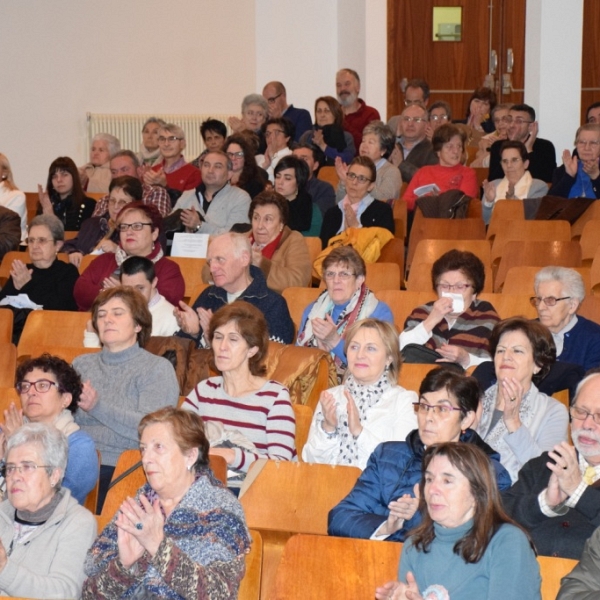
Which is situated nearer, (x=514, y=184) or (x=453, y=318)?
(x=453, y=318)

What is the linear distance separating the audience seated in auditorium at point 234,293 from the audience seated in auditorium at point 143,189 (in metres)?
1.44

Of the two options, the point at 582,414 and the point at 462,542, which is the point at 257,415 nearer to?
the point at 582,414

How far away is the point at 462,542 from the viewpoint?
2.47 m

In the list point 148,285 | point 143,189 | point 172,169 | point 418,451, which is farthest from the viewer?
point 172,169

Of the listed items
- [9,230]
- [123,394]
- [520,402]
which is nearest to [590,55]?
[9,230]

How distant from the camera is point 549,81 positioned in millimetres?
7406

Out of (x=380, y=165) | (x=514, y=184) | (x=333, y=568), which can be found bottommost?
(x=333, y=568)

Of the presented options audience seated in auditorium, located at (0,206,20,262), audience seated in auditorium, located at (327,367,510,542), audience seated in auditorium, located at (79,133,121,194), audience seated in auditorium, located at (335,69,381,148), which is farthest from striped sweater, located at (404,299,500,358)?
audience seated in auditorium, located at (335,69,381,148)

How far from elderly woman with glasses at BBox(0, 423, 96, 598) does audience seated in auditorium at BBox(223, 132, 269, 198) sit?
12.7 ft

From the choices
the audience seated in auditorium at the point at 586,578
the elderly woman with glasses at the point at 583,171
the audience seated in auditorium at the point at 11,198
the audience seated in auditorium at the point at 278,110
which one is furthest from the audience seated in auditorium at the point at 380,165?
the audience seated in auditorium at the point at 586,578

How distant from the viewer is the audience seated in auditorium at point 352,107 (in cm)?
833

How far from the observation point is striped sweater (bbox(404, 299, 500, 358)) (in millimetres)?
4176

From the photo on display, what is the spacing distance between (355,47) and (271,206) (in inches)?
179

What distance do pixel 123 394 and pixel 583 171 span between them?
141 inches
